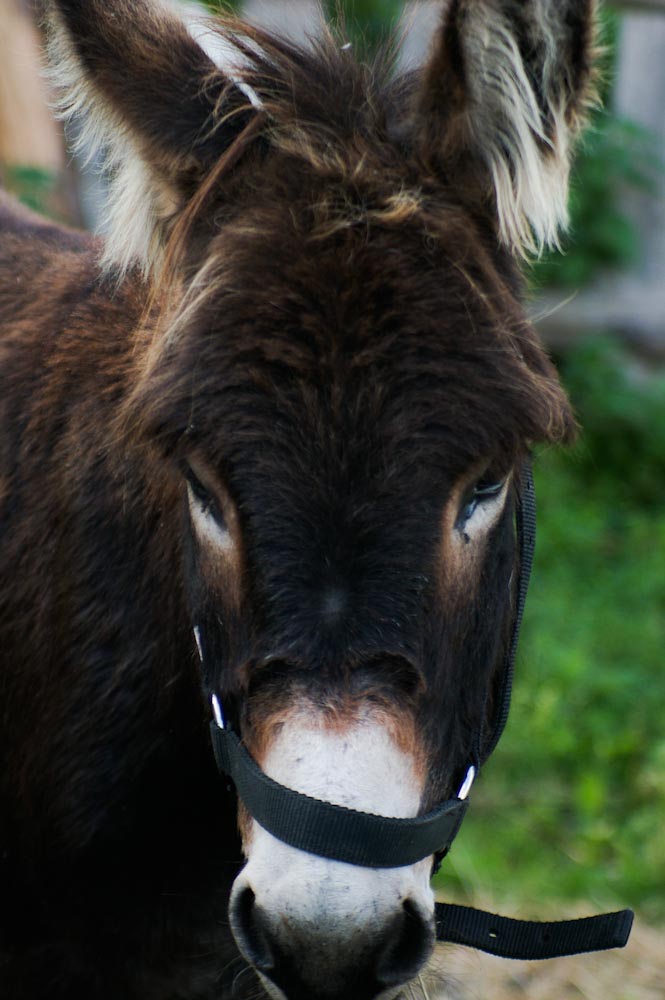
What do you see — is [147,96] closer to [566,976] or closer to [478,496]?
[478,496]

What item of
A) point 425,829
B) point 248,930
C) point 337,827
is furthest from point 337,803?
point 248,930

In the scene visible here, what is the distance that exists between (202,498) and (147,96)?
81 centimetres

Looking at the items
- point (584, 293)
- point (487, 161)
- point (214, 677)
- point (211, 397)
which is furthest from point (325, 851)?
point (584, 293)

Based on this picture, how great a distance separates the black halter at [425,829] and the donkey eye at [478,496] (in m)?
0.37

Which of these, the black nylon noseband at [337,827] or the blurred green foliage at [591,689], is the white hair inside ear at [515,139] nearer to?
the black nylon noseband at [337,827]

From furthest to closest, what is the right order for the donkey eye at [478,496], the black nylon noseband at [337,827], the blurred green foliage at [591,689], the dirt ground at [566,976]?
1. the blurred green foliage at [591,689]
2. the dirt ground at [566,976]
3. the donkey eye at [478,496]
4. the black nylon noseband at [337,827]

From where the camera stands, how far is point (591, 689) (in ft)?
17.9

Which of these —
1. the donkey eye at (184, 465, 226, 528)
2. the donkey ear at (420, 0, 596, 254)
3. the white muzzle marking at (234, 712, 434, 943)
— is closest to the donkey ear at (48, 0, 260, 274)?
the donkey ear at (420, 0, 596, 254)

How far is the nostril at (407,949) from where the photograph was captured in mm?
2014

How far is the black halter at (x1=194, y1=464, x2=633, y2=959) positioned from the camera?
75.0 inches

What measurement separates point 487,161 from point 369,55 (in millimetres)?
528

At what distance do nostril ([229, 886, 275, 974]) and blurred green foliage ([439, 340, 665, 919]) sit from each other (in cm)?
213

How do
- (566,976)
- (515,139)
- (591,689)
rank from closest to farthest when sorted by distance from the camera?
(515,139)
(566,976)
(591,689)

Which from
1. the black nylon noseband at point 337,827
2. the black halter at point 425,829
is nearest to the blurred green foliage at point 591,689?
the black halter at point 425,829
